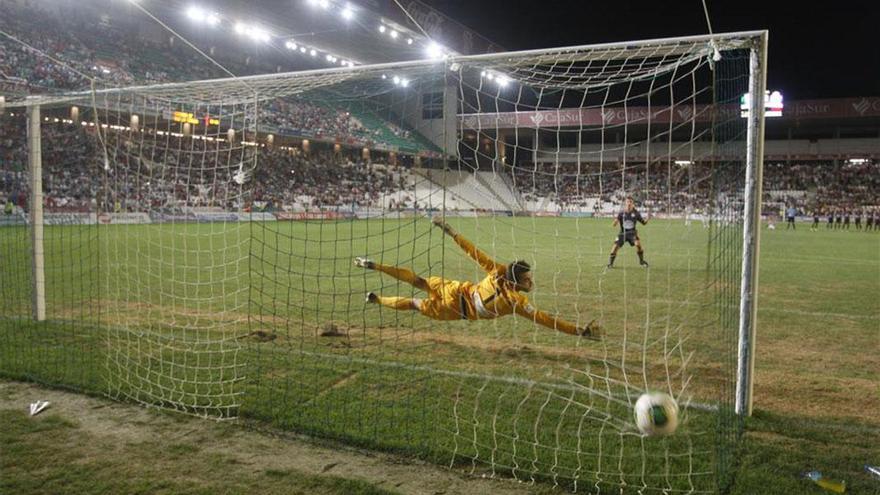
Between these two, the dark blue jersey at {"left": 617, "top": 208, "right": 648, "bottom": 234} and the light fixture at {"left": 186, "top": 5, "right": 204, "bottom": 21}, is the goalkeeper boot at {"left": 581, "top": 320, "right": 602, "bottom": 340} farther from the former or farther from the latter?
the light fixture at {"left": 186, "top": 5, "right": 204, "bottom": 21}

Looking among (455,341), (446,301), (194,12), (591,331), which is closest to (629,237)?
(455,341)

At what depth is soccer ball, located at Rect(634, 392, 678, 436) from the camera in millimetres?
4082

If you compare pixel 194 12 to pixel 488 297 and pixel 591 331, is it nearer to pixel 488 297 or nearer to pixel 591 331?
pixel 488 297

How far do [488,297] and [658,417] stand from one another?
98.3 inches

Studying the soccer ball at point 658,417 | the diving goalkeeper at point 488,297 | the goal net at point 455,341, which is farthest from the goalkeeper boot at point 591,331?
the soccer ball at point 658,417

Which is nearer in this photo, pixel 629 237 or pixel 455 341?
pixel 455 341

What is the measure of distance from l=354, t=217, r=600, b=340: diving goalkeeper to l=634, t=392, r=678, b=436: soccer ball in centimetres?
187

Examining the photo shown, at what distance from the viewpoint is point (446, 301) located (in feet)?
21.7

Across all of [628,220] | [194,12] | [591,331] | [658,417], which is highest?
[194,12]

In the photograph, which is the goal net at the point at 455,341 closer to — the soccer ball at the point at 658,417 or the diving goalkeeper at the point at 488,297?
the diving goalkeeper at the point at 488,297

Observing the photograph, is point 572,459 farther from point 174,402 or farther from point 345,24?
point 345,24

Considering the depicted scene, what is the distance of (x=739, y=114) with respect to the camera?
5852 mm

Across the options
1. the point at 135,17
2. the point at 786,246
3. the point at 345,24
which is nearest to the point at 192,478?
the point at 786,246

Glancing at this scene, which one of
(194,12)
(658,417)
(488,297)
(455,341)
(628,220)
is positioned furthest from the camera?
(194,12)
